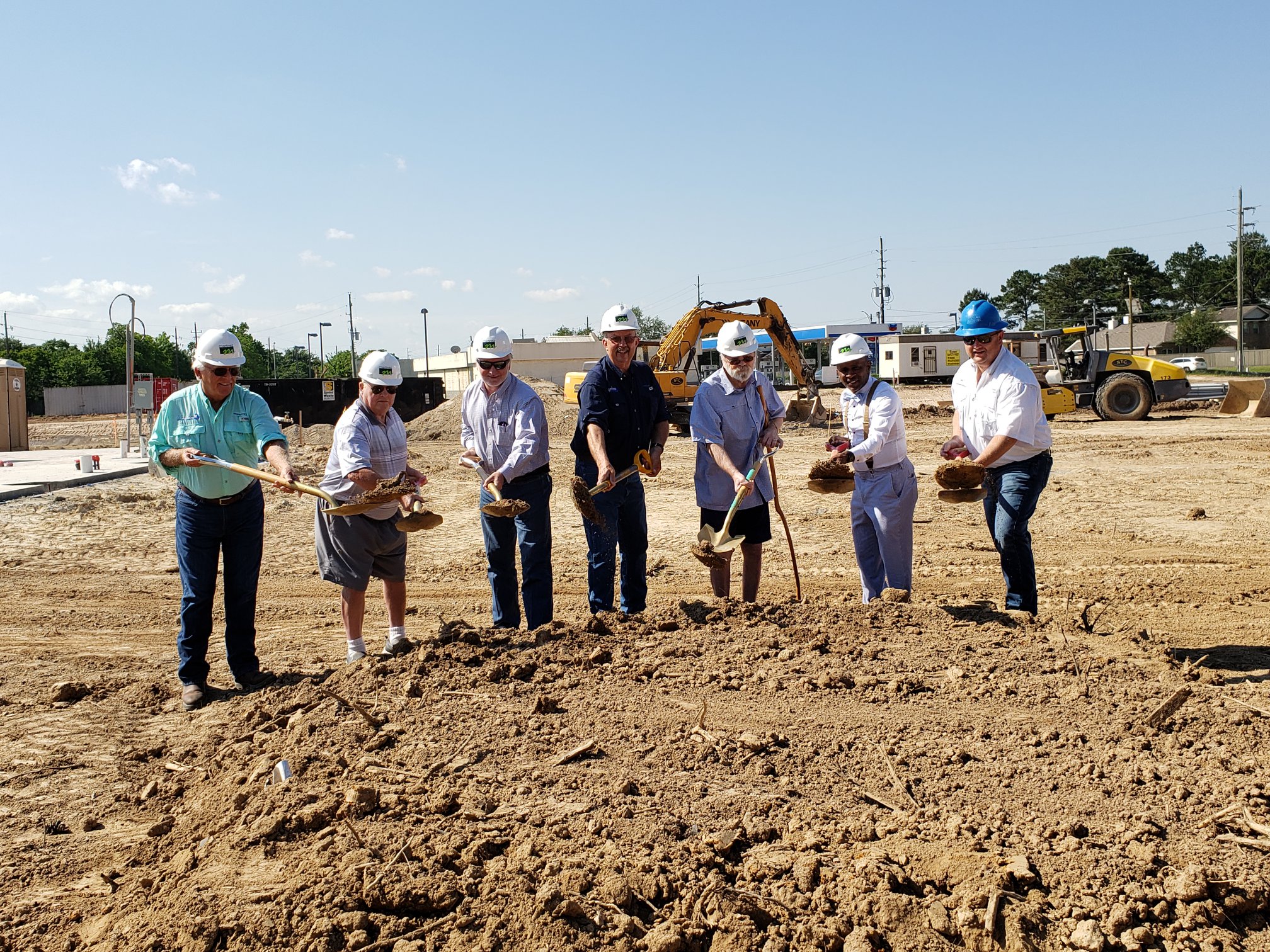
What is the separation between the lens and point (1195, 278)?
8712 centimetres

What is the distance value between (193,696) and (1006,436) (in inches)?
173

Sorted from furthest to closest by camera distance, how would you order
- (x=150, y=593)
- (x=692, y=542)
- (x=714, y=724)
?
(x=692, y=542) < (x=150, y=593) < (x=714, y=724)

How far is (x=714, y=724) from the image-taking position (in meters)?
3.88

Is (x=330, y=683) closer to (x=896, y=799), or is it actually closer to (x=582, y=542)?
(x=896, y=799)

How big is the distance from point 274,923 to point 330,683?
191 cm

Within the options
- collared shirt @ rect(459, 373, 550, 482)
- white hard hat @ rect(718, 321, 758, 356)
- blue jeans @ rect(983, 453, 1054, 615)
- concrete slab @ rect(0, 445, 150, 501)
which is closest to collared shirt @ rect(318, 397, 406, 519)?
collared shirt @ rect(459, 373, 550, 482)

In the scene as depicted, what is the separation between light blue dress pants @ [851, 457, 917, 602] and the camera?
5406mm

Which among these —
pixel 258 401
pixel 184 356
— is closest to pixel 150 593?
pixel 258 401

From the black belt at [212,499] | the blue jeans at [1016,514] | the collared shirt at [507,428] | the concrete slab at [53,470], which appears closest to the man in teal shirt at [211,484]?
the black belt at [212,499]

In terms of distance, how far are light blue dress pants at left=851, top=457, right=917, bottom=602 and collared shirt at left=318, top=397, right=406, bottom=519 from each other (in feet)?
8.46

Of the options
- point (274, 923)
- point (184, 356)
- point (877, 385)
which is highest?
point (184, 356)

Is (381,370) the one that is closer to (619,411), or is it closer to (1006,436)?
(619,411)

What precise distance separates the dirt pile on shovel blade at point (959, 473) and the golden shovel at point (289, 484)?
2.89 metres

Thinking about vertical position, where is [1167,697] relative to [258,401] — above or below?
below
